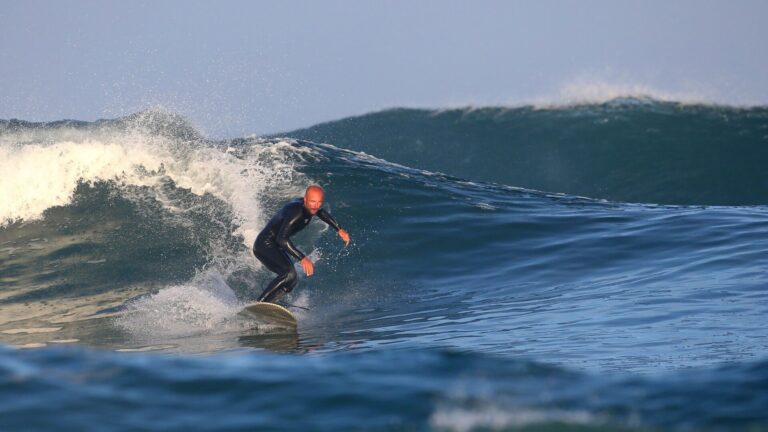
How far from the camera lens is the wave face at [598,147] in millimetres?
22750

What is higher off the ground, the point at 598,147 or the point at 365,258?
the point at 598,147

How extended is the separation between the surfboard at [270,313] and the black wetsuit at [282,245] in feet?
1.07

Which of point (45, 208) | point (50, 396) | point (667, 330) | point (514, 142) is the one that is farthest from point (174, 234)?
point (514, 142)

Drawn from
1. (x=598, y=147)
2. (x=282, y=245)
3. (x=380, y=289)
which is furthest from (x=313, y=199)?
(x=598, y=147)

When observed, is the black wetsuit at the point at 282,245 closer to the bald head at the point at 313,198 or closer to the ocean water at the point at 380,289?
the bald head at the point at 313,198

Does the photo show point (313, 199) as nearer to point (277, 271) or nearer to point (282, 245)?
point (282, 245)

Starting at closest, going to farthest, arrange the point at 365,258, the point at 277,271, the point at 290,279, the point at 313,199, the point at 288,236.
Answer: the point at 313,199 → the point at 288,236 → the point at 290,279 → the point at 277,271 → the point at 365,258

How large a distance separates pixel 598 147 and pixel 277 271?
53.0ft

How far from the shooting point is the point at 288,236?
10.8 meters

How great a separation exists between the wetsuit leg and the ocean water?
Answer: 1.72 feet

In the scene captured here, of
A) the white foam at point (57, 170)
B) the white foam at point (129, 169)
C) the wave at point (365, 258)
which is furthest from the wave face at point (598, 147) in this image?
the white foam at point (57, 170)

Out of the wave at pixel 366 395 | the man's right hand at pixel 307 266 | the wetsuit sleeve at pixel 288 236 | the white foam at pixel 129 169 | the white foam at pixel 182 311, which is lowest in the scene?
the white foam at pixel 182 311

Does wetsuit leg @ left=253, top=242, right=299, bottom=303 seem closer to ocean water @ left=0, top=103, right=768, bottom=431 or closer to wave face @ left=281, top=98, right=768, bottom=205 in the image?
ocean water @ left=0, top=103, right=768, bottom=431

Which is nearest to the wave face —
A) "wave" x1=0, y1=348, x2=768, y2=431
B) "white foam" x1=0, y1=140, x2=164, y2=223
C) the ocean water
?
the ocean water
